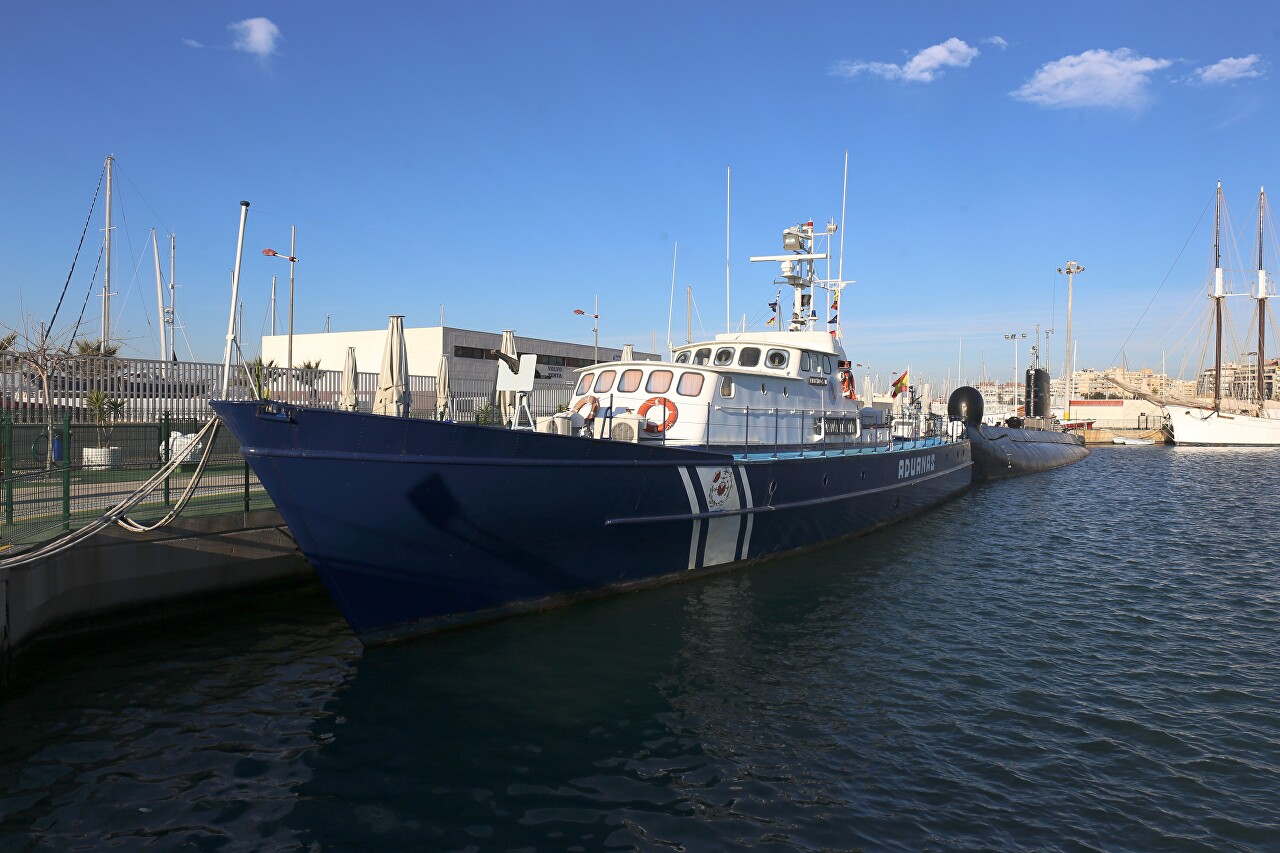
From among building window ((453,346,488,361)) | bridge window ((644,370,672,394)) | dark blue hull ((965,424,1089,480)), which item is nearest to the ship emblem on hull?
bridge window ((644,370,672,394))

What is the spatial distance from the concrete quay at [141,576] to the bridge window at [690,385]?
640cm

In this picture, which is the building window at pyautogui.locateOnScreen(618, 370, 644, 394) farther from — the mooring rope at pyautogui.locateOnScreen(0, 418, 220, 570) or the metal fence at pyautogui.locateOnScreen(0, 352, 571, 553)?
the mooring rope at pyautogui.locateOnScreen(0, 418, 220, 570)

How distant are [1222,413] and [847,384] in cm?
5822

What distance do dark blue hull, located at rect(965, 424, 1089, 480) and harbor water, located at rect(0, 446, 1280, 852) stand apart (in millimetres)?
20004

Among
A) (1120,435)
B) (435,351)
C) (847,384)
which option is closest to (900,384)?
(847,384)

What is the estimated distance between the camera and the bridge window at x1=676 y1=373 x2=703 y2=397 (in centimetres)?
1238

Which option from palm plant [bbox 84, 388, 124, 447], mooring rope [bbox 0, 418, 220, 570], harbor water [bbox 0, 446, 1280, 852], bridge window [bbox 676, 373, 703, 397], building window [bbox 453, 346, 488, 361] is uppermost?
building window [bbox 453, 346, 488, 361]

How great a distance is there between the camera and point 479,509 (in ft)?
27.9

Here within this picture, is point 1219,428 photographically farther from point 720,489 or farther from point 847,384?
point 720,489

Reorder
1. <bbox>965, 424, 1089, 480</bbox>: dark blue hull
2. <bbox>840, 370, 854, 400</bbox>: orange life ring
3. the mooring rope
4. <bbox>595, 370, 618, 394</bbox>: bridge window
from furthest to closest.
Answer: <bbox>965, 424, 1089, 480</bbox>: dark blue hull → <bbox>840, 370, 854, 400</bbox>: orange life ring → <bbox>595, 370, 618, 394</bbox>: bridge window → the mooring rope

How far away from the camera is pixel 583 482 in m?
9.37

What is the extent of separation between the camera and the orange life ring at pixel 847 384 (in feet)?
53.6

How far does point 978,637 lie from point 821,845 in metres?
5.38

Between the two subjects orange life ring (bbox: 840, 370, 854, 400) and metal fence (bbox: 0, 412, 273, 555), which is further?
orange life ring (bbox: 840, 370, 854, 400)
